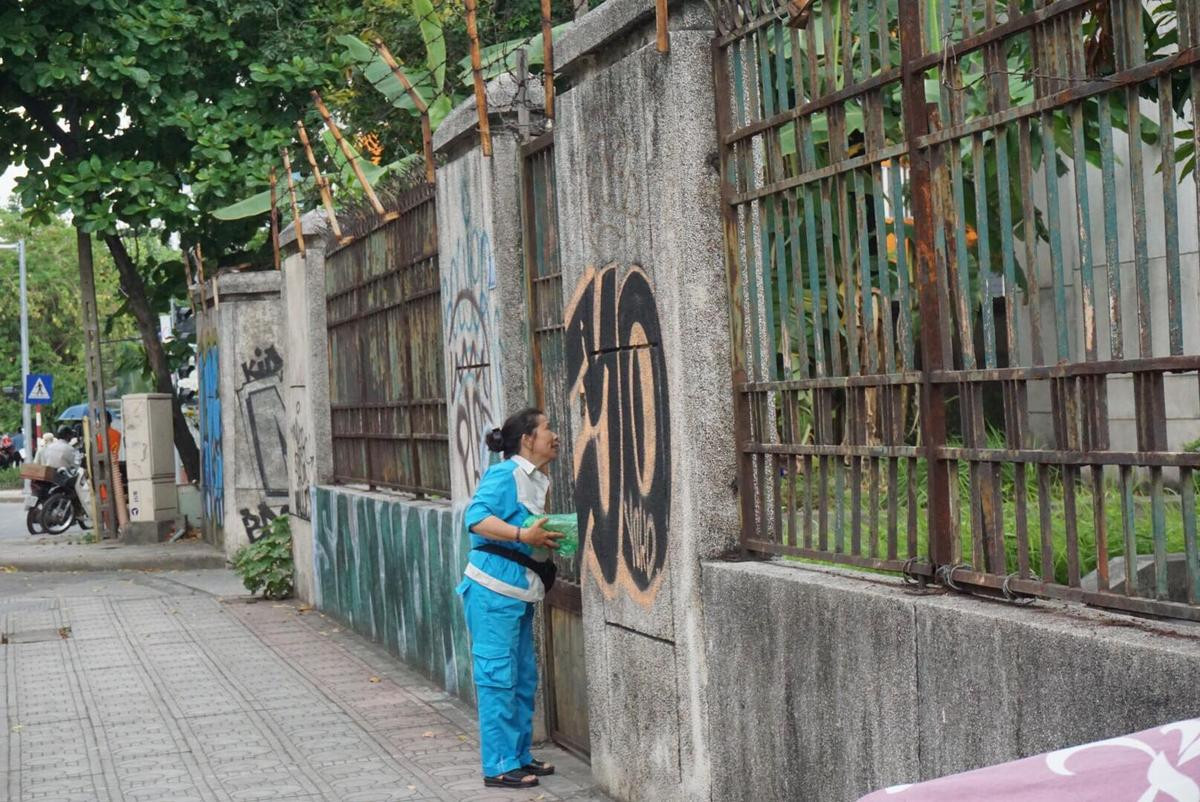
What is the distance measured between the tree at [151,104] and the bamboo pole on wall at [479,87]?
11233mm

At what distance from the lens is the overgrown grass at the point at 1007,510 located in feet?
12.8

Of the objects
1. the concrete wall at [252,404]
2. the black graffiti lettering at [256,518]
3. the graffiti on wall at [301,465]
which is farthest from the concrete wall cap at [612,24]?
the black graffiti lettering at [256,518]

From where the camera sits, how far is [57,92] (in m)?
19.8

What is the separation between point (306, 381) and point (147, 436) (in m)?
8.22

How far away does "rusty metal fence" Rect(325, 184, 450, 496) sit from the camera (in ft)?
32.1

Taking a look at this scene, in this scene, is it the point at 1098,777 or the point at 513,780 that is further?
the point at 513,780

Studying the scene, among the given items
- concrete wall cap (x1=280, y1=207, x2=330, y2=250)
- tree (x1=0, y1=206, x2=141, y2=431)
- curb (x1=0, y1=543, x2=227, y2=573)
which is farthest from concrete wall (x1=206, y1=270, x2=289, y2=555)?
tree (x1=0, y1=206, x2=141, y2=431)

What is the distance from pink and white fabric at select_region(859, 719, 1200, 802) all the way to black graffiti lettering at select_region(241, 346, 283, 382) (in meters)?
15.1

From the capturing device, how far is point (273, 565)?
14703 mm

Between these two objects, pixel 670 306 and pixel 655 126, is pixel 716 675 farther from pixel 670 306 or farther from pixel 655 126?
pixel 655 126

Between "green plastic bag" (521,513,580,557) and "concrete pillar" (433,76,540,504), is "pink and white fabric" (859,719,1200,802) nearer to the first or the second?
"green plastic bag" (521,513,580,557)

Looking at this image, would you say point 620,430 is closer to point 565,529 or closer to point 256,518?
point 565,529

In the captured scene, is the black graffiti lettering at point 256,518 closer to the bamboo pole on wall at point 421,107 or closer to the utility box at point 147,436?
the utility box at point 147,436

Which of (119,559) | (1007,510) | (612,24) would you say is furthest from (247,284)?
(1007,510)
